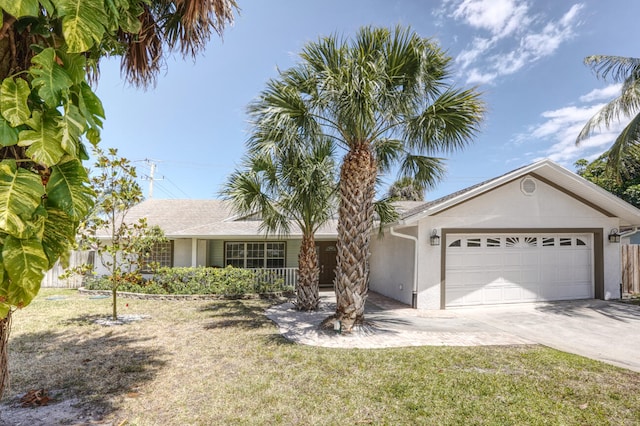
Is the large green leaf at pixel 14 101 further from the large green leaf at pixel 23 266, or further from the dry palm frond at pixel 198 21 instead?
the dry palm frond at pixel 198 21

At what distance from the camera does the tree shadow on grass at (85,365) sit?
14.8 ft

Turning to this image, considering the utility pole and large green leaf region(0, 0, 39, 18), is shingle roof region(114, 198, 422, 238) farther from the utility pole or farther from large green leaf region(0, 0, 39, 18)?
large green leaf region(0, 0, 39, 18)

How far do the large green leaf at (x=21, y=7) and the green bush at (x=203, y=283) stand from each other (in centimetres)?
1205

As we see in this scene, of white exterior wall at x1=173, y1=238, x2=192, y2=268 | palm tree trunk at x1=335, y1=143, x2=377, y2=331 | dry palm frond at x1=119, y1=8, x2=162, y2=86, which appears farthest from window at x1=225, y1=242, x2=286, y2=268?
dry palm frond at x1=119, y1=8, x2=162, y2=86

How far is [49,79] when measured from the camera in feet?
5.21

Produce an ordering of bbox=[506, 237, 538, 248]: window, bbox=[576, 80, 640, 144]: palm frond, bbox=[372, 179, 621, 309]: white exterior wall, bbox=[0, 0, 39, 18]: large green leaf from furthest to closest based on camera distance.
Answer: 1. bbox=[576, 80, 640, 144]: palm frond
2. bbox=[506, 237, 538, 248]: window
3. bbox=[372, 179, 621, 309]: white exterior wall
4. bbox=[0, 0, 39, 18]: large green leaf

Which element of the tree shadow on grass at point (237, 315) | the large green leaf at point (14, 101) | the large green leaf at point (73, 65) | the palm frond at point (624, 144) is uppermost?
the palm frond at point (624, 144)

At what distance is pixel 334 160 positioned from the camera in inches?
372

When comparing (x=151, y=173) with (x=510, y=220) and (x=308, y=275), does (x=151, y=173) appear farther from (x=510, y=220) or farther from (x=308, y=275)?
(x=510, y=220)

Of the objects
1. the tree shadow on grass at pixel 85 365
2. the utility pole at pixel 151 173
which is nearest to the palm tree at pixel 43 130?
the tree shadow on grass at pixel 85 365

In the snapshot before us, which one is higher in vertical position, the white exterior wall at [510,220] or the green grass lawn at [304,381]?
the white exterior wall at [510,220]

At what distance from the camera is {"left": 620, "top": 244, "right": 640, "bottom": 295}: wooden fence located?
1277 cm

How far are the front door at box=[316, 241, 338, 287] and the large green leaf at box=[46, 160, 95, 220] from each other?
14866 millimetres

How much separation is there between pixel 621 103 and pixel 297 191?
43.3ft
